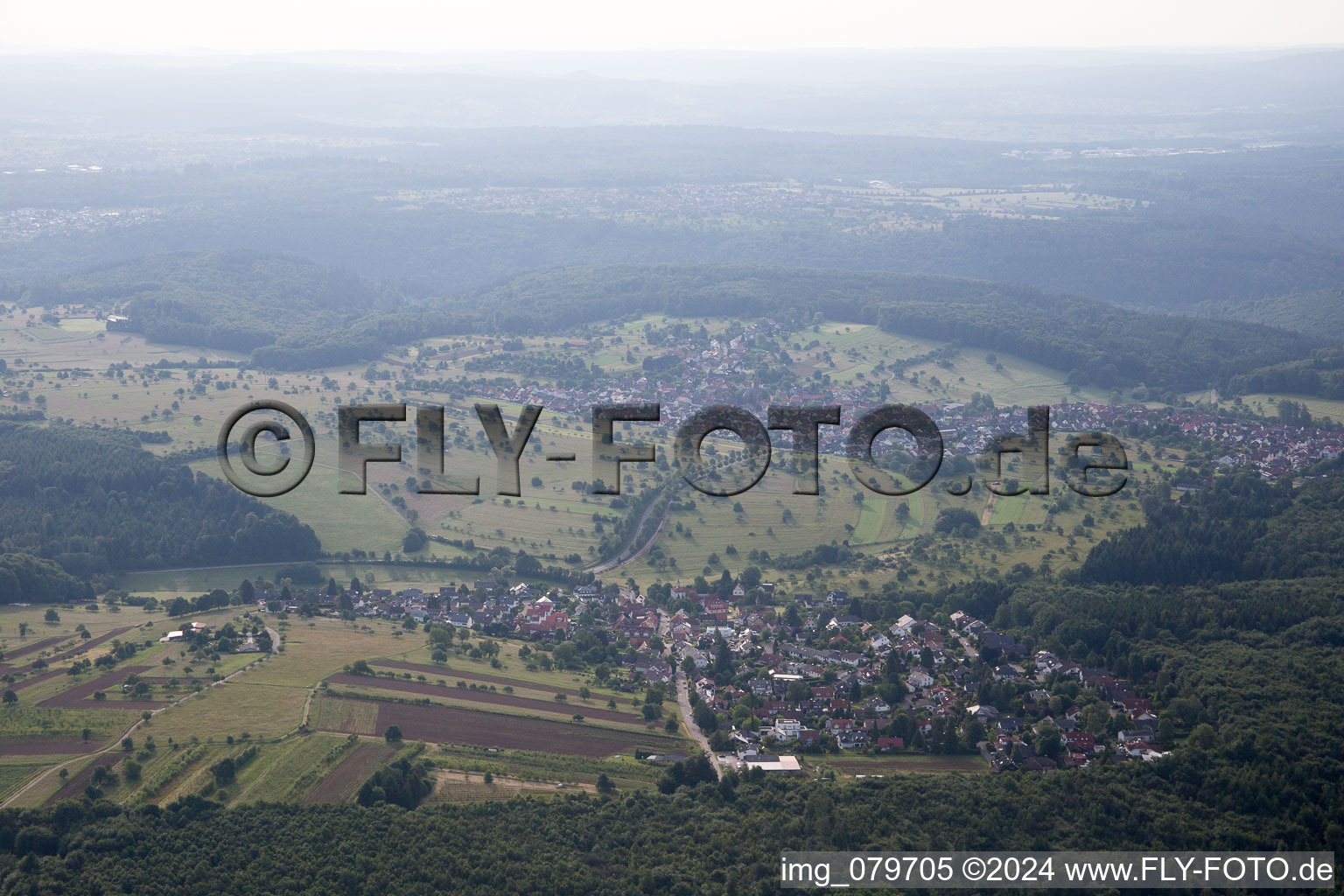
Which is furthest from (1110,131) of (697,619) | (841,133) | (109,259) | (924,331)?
(697,619)

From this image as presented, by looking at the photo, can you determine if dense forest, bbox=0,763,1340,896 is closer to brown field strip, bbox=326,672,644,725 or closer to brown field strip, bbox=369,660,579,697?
brown field strip, bbox=326,672,644,725

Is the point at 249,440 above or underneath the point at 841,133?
underneath

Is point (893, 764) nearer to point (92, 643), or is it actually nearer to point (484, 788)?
point (484, 788)

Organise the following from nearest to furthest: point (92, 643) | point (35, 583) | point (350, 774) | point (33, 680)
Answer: point (350, 774)
point (33, 680)
point (92, 643)
point (35, 583)

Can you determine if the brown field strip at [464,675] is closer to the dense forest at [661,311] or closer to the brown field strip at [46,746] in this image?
the brown field strip at [46,746]

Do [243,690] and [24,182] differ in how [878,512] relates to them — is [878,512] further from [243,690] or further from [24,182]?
[24,182]

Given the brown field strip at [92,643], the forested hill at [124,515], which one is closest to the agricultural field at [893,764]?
the brown field strip at [92,643]

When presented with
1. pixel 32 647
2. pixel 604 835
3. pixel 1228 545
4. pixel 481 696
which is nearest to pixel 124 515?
pixel 32 647
